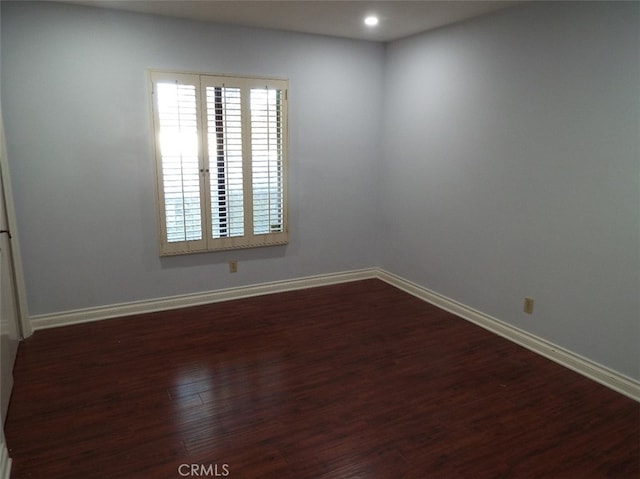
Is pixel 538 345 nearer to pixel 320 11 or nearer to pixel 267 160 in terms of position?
pixel 267 160

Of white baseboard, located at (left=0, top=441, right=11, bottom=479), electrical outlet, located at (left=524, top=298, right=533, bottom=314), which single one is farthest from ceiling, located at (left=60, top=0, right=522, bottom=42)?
white baseboard, located at (left=0, top=441, right=11, bottom=479)

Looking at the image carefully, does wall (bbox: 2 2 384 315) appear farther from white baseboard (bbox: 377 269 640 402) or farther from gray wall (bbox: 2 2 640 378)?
white baseboard (bbox: 377 269 640 402)

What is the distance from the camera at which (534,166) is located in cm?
317

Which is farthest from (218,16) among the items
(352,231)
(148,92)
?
(352,231)

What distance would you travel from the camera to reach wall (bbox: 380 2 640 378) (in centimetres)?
268

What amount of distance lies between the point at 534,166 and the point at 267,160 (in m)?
2.24

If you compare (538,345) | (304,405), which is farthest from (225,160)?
(538,345)

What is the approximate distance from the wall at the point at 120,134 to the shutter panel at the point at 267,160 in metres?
0.16

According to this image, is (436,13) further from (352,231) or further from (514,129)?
(352,231)

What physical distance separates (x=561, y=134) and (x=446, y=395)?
73.2 inches

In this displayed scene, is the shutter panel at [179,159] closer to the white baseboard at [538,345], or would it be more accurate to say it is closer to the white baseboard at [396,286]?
the white baseboard at [396,286]

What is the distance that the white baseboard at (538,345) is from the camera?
9.01 feet

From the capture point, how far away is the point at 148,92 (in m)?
3.61

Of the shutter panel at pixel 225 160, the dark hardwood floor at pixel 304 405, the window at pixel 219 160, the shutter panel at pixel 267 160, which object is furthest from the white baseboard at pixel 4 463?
the shutter panel at pixel 267 160
